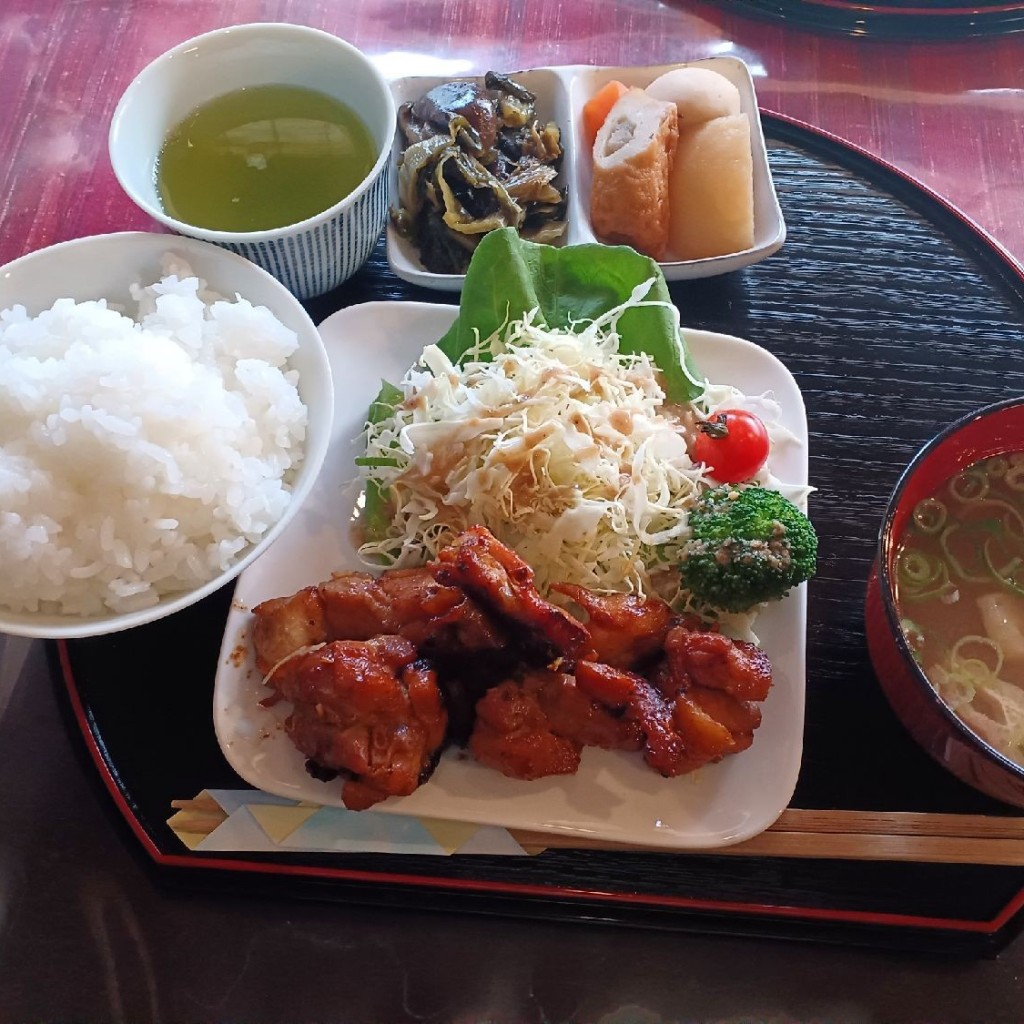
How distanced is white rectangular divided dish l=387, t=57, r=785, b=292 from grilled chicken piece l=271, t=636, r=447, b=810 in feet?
4.19

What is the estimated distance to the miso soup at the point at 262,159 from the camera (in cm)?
248

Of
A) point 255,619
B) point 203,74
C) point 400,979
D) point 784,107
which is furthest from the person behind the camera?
point 784,107

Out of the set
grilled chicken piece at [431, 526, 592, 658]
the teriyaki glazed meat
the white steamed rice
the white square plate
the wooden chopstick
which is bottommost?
the wooden chopstick

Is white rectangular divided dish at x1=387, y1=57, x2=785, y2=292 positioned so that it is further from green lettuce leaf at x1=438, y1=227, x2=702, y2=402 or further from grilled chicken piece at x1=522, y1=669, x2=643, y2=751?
grilled chicken piece at x1=522, y1=669, x2=643, y2=751

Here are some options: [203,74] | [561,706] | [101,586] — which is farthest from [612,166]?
[101,586]

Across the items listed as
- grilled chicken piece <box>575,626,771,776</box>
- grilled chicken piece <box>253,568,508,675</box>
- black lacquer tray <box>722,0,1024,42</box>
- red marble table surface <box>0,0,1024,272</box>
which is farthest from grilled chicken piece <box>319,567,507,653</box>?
black lacquer tray <box>722,0,1024,42</box>

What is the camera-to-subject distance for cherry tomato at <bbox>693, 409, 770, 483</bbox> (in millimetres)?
2217

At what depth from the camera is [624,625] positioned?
193 cm

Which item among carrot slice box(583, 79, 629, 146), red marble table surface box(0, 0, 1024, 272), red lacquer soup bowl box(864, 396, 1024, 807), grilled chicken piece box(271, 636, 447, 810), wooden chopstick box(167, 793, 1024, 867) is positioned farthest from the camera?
red marble table surface box(0, 0, 1024, 272)

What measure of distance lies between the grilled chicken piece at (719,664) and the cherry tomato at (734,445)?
0.53 meters

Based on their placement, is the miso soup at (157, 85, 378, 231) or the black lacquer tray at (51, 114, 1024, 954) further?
the miso soup at (157, 85, 378, 231)

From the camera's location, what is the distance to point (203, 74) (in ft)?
8.30

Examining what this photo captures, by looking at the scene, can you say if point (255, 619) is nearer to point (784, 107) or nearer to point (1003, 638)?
point (1003, 638)

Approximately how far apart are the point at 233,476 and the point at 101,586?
14.7 inches
